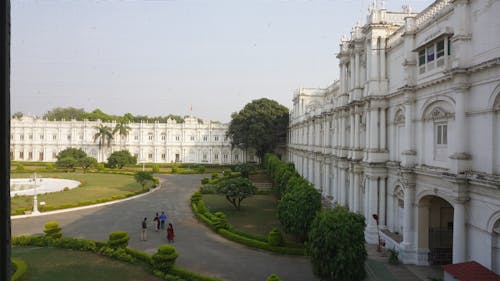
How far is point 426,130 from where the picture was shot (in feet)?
43.6

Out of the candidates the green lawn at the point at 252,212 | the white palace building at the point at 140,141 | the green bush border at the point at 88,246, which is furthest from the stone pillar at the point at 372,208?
the white palace building at the point at 140,141

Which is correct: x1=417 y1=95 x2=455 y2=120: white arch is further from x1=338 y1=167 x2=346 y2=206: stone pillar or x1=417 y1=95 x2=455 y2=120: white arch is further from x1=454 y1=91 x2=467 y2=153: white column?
x1=338 y1=167 x2=346 y2=206: stone pillar

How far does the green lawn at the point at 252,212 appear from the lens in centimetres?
2088

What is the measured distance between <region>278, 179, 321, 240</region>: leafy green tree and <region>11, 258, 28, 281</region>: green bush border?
10806mm

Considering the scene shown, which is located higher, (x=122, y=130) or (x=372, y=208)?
(x=122, y=130)

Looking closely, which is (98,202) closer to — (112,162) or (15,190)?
(15,190)

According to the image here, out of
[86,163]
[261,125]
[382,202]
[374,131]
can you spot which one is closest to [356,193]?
[382,202]

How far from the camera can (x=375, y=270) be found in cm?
1354

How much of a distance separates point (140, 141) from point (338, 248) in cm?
5861

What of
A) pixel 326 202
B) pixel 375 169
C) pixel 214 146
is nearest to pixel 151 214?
pixel 326 202

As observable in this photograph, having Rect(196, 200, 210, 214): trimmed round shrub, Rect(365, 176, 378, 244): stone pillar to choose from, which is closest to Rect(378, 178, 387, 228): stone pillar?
Rect(365, 176, 378, 244): stone pillar

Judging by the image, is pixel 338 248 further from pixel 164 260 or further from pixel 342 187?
pixel 342 187

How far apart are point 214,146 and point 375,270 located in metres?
53.6

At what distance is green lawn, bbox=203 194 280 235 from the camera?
20.9 meters
